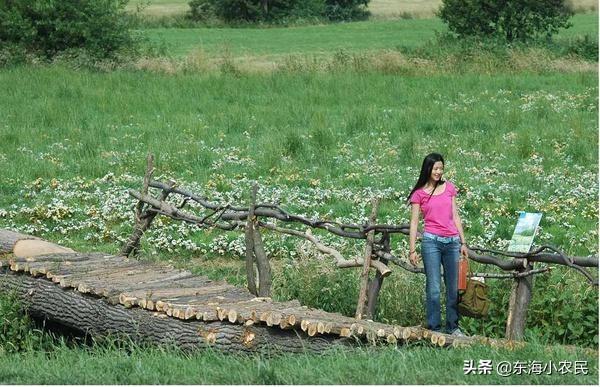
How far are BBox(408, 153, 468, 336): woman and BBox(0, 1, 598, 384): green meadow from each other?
71 cm

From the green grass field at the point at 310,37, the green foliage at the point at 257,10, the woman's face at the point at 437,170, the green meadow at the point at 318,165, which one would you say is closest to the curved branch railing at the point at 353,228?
the woman's face at the point at 437,170

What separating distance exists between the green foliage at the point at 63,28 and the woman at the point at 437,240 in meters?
25.0

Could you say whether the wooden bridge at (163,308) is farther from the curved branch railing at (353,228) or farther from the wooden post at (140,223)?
the curved branch railing at (353,228)

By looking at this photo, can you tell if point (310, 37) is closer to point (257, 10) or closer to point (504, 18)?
point (257, 10)

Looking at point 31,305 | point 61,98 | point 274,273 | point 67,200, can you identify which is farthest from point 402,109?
point 31,305

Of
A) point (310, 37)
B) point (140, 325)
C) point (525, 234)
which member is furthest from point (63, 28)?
point (525, 234)

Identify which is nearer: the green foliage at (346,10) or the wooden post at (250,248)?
the wooden post at (250,248)

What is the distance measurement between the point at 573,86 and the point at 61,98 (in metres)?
12.6

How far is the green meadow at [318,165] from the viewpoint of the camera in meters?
9.59

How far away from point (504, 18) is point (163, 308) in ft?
105

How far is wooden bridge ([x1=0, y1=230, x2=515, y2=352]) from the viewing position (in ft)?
32.8

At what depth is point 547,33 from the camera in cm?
4228

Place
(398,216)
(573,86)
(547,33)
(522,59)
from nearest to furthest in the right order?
(398,216), (573,86), (522,59), (547,33)

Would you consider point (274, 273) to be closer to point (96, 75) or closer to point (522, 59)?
point (96, 75)
